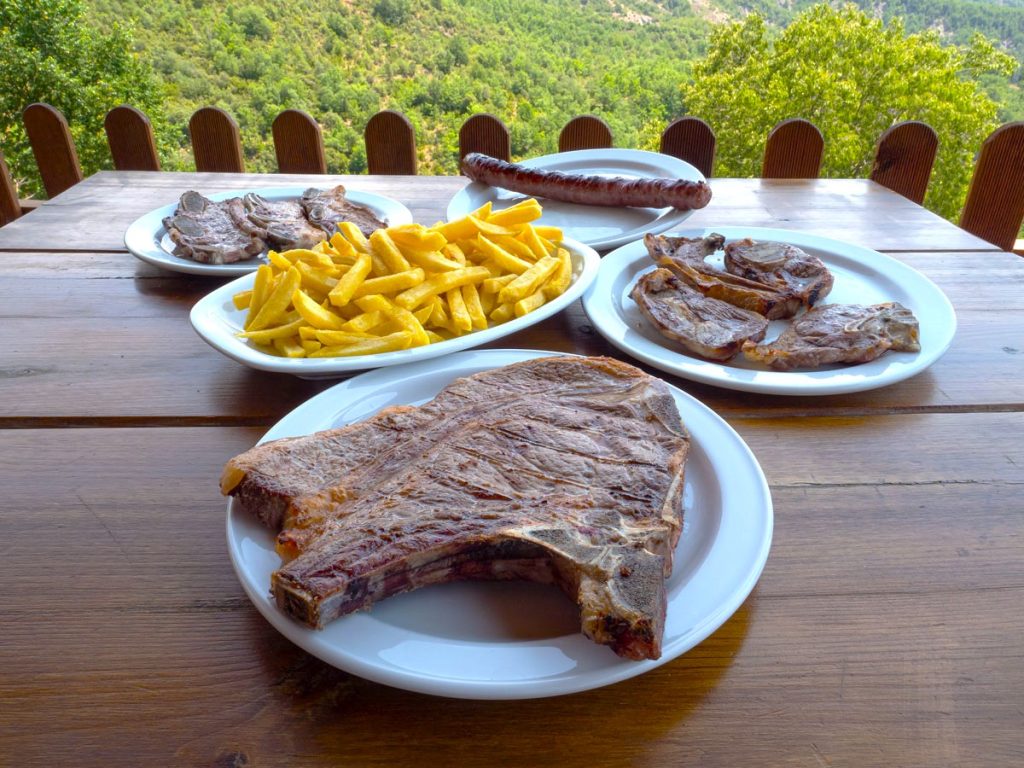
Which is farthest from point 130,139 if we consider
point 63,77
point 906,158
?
point 63,77

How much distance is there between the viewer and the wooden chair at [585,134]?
163 inches

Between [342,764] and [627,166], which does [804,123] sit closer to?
[627,166]

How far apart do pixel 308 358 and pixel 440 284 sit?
423mm

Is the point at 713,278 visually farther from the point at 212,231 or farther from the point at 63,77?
the point at 63,77

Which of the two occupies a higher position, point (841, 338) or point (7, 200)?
→ point (841, 338)

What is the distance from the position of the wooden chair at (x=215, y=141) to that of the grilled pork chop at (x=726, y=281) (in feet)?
8.65

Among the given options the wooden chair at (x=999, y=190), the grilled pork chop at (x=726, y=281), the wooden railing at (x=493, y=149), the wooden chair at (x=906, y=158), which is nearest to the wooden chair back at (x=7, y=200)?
the wooden railing at (x=493, y=149)

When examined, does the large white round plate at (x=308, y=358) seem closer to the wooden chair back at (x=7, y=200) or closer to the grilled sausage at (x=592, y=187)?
the grilled sausage at (x=592, y=187)

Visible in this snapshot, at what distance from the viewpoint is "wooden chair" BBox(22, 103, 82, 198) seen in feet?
13.1

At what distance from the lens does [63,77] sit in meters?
15.9

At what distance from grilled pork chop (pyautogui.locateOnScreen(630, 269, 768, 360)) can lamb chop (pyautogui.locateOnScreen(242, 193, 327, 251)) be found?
1.20m

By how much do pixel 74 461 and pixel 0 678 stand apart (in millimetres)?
623

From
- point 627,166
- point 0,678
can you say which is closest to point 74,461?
point 0,678

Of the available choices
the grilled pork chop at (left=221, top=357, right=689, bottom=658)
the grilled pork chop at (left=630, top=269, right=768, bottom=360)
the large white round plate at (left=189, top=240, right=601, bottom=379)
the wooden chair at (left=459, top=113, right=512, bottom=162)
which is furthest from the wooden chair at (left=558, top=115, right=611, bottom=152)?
the grilled pork chop at (left=221, top=357, right=689, bottom=658)
